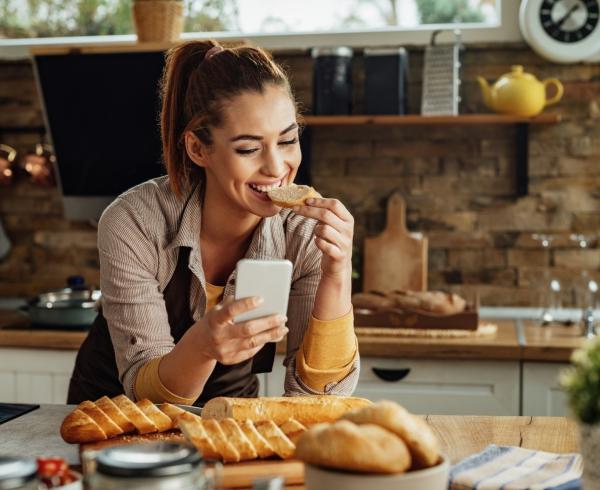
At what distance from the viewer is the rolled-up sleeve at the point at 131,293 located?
1.96 metres

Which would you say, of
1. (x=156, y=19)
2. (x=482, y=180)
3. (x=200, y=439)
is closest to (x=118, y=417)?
(x=200, y=439)

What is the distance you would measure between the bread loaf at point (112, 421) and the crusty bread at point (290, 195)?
503 mm

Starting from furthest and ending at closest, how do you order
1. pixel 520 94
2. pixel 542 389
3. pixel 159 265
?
pixel 520 94 < pixel 542 389 < pixel 159 265

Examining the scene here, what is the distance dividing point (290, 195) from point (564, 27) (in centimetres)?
212

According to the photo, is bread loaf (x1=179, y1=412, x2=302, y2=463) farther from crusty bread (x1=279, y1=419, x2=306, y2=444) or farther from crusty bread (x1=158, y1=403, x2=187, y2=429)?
crusty bread (x1=158, y1=403, x2=187, y2=429)

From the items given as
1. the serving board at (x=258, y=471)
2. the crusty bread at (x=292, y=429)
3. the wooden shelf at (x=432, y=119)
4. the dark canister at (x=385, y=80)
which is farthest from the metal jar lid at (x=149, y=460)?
the dark canister at (x=385, y=80)

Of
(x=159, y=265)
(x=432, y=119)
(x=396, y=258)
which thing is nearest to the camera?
(x=159, y=265)

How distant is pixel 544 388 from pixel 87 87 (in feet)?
6.74

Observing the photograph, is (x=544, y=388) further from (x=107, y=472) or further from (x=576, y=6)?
(x=107, y=472)

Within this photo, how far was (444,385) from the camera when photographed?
3158mm

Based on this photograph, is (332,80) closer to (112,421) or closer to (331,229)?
(331,229)

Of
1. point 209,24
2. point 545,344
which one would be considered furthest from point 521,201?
point 209,24

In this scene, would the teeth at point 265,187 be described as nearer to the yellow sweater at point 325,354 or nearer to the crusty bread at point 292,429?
the yellow sweater at point 325,354

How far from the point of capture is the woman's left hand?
6.35 feet
